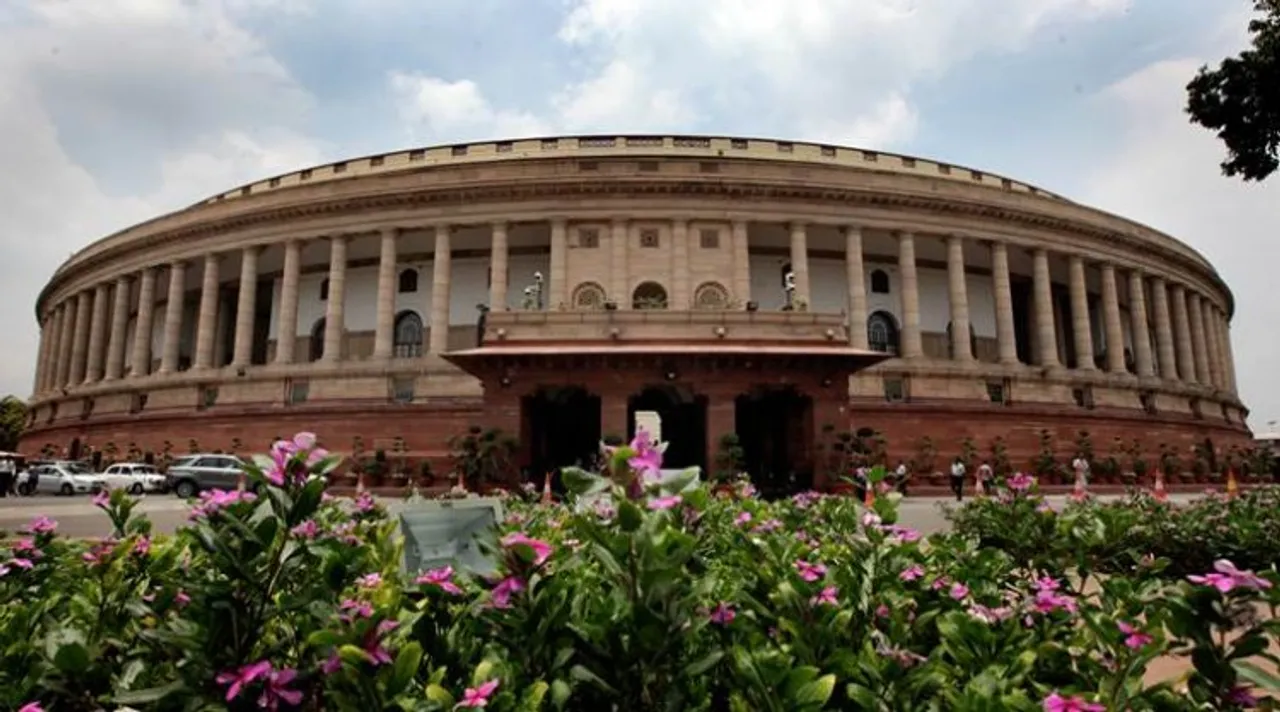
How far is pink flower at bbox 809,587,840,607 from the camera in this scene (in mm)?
2652

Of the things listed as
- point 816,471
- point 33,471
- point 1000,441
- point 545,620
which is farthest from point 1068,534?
point 33,471

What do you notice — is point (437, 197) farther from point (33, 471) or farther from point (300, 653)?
point (300, 653)

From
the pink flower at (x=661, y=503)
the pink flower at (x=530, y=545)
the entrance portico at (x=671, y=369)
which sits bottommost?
the pink flower at (x=530, y=545)

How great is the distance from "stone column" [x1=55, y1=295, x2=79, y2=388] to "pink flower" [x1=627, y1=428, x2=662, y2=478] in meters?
63.7

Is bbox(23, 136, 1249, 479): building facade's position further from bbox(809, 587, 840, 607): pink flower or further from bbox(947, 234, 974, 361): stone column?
bbox(809, 587, 840, 607): pink flower

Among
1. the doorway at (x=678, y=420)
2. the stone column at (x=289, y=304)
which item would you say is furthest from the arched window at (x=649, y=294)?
the stone column at (x=289, y=304)

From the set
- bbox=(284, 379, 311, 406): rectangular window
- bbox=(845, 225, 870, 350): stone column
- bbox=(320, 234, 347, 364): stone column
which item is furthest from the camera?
bbox=(320, 234, 347, 364): stone column

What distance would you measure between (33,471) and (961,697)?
44.4 metres

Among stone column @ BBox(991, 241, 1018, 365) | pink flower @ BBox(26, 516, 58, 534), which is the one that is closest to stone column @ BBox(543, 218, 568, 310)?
stone column @ BBox(991, 241, 1018, 365)

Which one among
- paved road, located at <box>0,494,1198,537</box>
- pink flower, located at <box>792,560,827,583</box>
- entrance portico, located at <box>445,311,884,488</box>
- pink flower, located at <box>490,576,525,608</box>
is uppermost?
entrance portico, located at <box>445,311,884,488</box>

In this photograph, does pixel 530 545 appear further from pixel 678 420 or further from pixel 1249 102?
pixel 678 420

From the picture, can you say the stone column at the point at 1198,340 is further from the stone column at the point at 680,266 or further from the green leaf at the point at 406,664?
the green leaf at the point at 406,664

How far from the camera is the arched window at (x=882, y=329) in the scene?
4353 cm

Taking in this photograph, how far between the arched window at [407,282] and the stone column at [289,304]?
466cm
